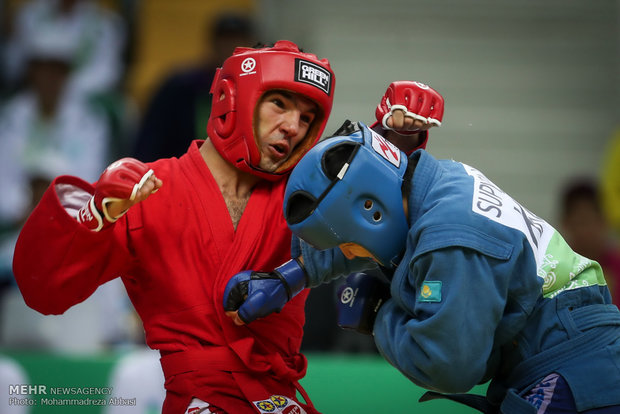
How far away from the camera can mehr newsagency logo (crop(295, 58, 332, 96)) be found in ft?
9.68

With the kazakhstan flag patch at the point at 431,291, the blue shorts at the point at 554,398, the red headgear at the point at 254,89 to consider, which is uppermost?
the red headgear at the point at 254,89

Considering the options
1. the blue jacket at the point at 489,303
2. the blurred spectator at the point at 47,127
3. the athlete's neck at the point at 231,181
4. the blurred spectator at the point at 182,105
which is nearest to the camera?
the blue jacket at the point at 489,303

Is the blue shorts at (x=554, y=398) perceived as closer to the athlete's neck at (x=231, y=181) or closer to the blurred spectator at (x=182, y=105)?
the athlete's neck at (x=231, y=181)

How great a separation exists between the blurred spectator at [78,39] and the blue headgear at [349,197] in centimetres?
491

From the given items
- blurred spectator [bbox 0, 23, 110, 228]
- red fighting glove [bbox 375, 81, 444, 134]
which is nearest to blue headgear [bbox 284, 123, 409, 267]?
red fighting glove [bbox 375, 81, 444, 134]

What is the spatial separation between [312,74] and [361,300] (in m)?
0.76

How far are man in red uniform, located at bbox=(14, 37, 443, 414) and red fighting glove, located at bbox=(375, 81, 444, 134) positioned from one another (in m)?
0.02

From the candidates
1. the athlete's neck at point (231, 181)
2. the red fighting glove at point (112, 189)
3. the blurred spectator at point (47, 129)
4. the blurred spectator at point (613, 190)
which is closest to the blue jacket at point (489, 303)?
the athlete's neck at point (231, 181)

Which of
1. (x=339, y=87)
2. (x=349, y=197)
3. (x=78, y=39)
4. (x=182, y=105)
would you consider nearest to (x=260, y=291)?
(x=349, y=197)

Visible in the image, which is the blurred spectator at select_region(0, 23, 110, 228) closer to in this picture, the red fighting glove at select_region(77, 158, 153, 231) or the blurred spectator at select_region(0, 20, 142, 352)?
the blurred spectator at select_region(0, 20, 142, 352)

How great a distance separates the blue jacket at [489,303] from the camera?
7.91 feet

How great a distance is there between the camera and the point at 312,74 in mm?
2973

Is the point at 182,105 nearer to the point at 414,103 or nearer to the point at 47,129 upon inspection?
the point at 47,129

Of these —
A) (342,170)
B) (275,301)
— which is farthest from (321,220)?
(275,301)
